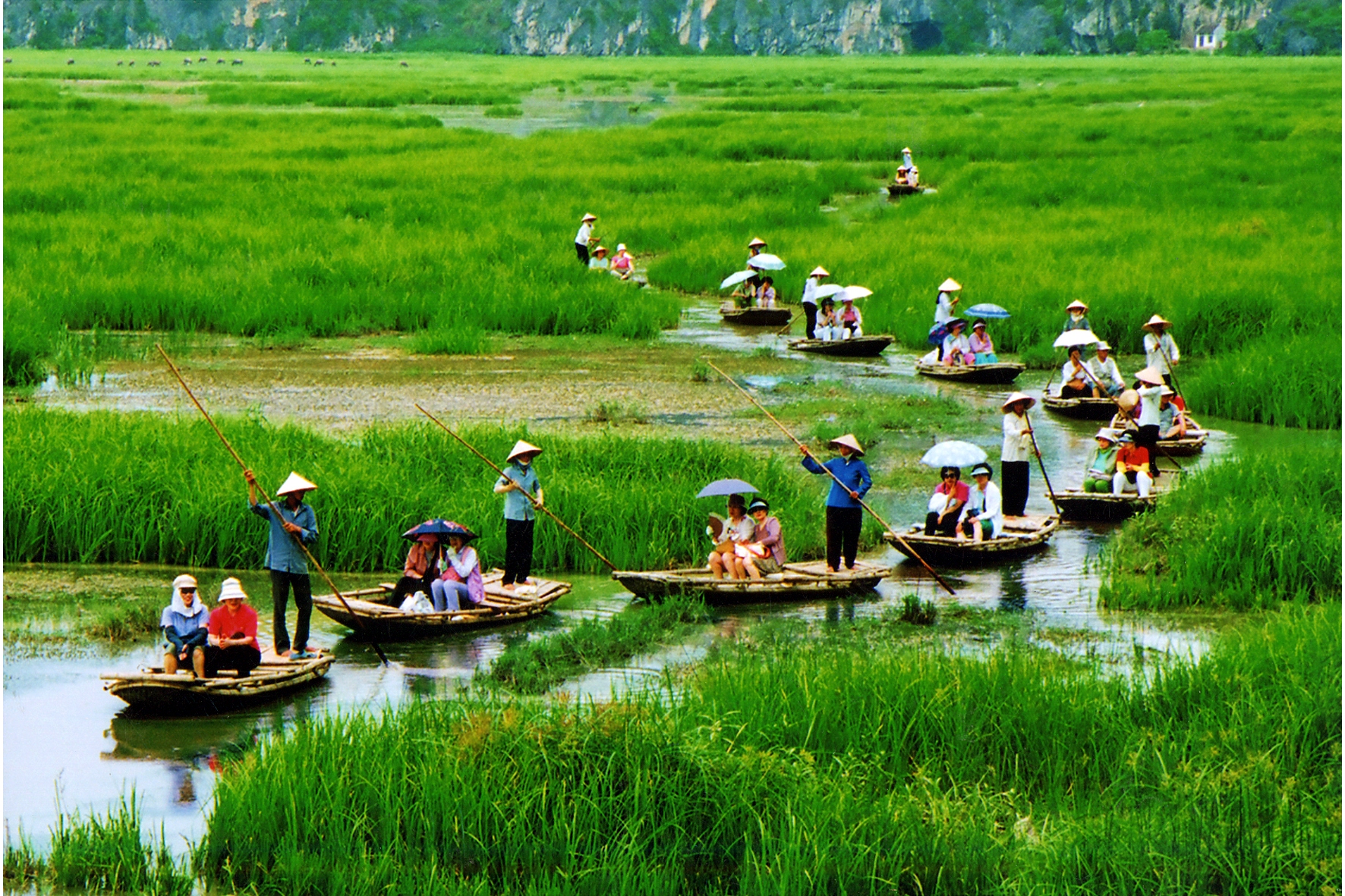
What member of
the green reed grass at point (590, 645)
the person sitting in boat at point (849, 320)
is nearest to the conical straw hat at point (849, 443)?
the green reed grass at point (590, 645)

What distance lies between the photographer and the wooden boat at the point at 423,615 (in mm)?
11250

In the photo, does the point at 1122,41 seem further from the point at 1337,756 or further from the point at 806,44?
the point at 1337,756

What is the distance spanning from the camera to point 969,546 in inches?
526

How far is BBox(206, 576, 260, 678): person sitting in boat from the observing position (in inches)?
391

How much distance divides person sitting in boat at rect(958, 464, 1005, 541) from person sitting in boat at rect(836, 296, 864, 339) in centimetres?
983

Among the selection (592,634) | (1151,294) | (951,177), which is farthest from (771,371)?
(951,177)

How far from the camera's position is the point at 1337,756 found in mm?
8531

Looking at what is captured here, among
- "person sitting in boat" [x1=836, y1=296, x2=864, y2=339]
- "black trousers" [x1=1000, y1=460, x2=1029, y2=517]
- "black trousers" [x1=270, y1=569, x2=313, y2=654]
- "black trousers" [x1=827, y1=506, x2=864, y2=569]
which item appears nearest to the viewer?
"black trousers" [x1=270, y1=569, x2=313, y2=654]

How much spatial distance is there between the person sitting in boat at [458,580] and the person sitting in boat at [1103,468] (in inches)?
246

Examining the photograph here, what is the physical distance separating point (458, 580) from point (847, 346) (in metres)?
12.4

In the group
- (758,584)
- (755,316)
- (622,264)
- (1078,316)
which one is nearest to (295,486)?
(758,584)

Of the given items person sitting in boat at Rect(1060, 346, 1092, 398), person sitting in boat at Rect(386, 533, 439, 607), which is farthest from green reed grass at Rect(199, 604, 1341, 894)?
Answer: person sitting in boat at Rect(1060, 346, 1092, 398)

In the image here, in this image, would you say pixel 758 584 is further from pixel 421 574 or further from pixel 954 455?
pixel 421 574

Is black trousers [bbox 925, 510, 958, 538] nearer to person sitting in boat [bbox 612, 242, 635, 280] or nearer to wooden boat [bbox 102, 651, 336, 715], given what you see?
wooden boat [bbox 102, 651, 336, 715]
